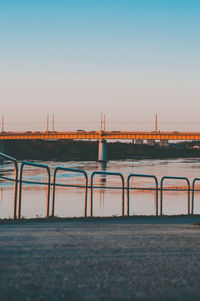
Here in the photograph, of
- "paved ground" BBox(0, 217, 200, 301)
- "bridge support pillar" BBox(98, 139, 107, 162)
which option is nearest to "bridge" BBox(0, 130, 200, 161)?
"bridge support pillar" BBox(98, 139, 107, 162)

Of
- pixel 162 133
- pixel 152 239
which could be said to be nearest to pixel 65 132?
pixel 162 133

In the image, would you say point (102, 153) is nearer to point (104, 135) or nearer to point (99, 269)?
point (104, 135)

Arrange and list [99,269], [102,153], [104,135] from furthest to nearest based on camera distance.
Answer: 1. [104,135]
2. [102,153]
3. [99,269]

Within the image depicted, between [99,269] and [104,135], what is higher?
[104,135]

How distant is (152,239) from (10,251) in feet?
6.41

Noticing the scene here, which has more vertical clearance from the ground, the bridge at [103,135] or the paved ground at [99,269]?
the bridge at [103,135]

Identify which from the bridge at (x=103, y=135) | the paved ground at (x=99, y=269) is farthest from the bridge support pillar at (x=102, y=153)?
the paved ground at (x=99, y=269)

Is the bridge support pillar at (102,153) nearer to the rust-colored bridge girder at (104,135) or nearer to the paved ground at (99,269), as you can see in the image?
the rust-colored bridge girder at (104,135)

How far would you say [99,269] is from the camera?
377 cm

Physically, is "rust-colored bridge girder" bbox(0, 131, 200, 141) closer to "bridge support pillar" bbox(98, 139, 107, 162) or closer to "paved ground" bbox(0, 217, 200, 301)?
"bridge support pillar" bbox(98, 139, 107, 162)

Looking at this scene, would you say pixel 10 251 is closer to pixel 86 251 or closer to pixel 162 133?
pixel 86 251

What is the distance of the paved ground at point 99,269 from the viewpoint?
3.08m

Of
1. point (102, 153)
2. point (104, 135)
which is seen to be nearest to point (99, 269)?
point (102, 153)

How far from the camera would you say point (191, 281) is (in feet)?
11.3
